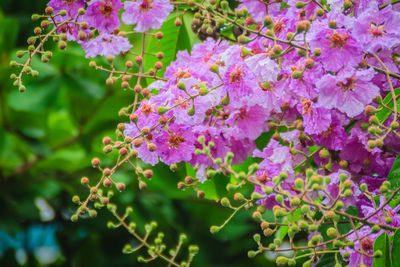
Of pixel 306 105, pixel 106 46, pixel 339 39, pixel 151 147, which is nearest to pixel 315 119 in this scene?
pixel 306 105

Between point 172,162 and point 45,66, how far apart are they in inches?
40.7

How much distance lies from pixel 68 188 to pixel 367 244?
4.56 ft

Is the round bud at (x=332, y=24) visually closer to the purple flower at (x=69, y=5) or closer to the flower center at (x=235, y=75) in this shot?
the flower center at (x=235, y=75)

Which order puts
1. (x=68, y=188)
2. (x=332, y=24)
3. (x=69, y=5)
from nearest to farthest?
(x=332, y=24) < (x=69, y=5) < (x=68, y=188)

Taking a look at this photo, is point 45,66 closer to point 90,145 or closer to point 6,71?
point 6,71

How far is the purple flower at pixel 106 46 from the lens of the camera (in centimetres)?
89

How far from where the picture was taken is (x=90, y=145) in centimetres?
192

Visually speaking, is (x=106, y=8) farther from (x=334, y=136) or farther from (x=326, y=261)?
(x=326, y=261)

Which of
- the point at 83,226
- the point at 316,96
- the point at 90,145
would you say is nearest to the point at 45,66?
the point at 90,145

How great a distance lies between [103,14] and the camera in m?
0.89

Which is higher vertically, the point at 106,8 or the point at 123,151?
the point at 106,8

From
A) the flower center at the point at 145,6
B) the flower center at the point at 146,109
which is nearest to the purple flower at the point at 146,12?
the flower center at the point at 145,6

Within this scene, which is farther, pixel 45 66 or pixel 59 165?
pixel 59 165

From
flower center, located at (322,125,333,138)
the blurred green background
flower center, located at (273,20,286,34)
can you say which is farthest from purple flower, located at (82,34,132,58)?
the blurred green background
